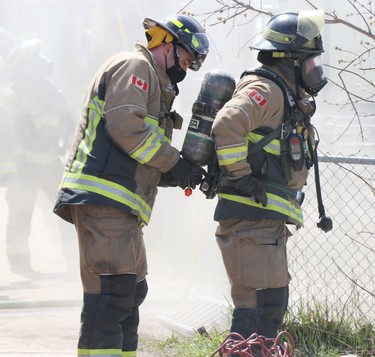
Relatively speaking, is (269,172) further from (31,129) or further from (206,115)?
(31,129)

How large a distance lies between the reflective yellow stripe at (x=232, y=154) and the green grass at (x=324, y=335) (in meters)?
1.34

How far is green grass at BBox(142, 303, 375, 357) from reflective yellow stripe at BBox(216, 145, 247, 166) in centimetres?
134

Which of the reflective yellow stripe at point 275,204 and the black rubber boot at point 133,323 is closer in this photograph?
the reflective yellow stripe at point 275,204

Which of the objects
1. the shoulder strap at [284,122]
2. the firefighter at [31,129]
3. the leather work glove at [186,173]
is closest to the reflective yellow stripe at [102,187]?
the leather work glove at [186,173]

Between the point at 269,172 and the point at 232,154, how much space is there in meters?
0.26

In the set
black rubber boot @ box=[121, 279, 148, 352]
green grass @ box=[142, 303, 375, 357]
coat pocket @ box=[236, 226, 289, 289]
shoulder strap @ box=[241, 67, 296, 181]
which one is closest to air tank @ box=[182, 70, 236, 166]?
shoulder strap @ box=[241, 67, 296, 181]

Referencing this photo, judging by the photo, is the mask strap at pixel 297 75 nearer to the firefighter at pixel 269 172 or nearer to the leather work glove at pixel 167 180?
the firefighter at pixel 269 172

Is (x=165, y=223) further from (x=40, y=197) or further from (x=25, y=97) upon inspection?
(x=40, y=197)

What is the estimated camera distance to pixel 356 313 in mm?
5141

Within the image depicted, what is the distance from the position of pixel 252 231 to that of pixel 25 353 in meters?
1.72

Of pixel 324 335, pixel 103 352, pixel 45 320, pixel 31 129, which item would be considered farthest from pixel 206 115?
pixel 31 129

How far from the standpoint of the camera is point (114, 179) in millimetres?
4141

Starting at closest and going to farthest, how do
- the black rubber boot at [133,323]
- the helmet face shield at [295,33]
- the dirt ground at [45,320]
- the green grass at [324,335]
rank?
the helmet face shield at [295,33], the black rubber boot at [133,323], the green grass at [324,335], the dirt ground at [45,320]

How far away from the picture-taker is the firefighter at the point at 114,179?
4.07 metres
